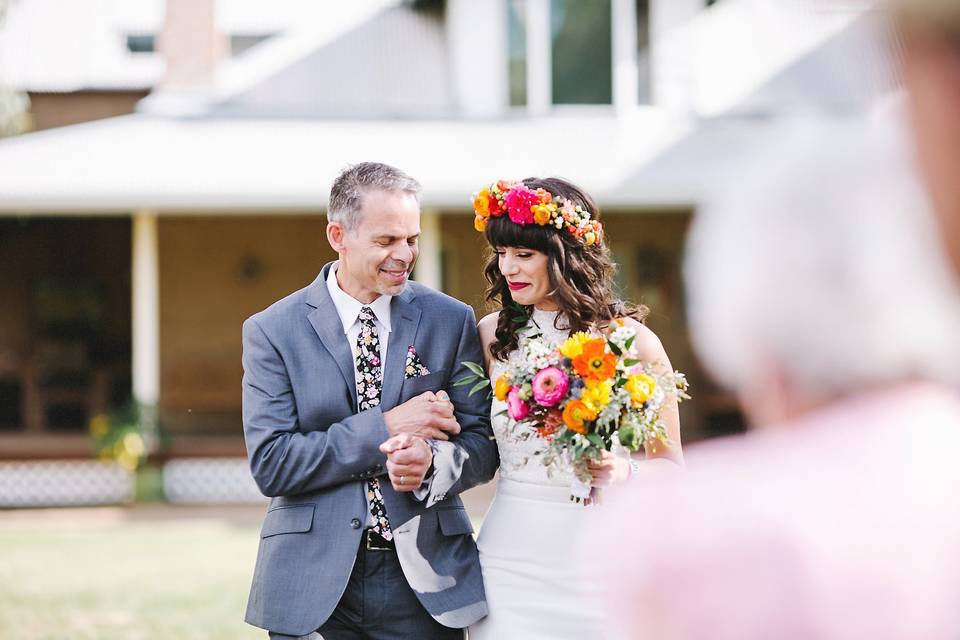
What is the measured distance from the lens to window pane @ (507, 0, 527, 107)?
15031 mm

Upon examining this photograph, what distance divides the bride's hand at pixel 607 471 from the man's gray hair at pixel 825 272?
2275 millimetres

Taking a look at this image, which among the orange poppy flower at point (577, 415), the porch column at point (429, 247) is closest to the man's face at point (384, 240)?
the orange poppy flower at point (577, 415)

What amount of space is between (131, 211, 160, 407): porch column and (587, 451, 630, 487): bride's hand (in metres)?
11.1

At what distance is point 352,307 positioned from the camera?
11.9 ft

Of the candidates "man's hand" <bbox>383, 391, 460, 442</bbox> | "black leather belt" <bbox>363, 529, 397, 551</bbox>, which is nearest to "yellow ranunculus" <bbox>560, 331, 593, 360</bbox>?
"man's hand" <bbox>383, 391, 460, 442</bbox>

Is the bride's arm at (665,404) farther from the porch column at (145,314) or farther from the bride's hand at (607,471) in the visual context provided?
the porch column at (145,314)

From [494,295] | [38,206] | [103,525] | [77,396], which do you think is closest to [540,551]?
[494,295]

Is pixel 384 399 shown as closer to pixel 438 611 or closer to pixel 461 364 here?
pixel 461 364

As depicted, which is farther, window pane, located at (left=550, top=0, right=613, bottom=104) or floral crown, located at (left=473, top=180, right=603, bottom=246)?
window pane, located at (left=550, top=0, right=613, bottom=104)

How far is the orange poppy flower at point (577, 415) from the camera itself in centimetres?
304

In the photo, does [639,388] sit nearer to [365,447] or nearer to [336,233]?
[365,447]

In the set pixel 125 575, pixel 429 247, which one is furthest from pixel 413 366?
pixel 429 247

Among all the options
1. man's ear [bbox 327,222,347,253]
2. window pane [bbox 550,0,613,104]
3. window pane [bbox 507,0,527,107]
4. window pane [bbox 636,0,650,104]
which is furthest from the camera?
window pane [bbox 636,0,650,104]

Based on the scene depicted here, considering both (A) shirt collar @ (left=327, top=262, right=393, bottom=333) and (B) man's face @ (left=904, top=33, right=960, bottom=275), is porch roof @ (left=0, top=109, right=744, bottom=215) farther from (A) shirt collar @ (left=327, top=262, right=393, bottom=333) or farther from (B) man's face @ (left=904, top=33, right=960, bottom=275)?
(B) man's face @ (left=904, top=33, right=960, bottom=275)
